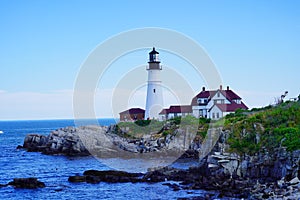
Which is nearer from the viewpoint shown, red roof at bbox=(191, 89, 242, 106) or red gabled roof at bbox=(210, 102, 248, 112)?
red gabled roof at bbox=(210, 102, 248, 112)

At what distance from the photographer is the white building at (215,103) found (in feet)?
186

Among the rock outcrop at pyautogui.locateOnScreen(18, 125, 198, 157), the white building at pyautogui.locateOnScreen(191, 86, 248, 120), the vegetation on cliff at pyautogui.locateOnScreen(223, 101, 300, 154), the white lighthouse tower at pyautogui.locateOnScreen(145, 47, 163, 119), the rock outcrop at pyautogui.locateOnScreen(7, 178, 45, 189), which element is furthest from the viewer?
the white lighthouse tower at pyautogui.locateOnScreen(145, 47, 163, 119)

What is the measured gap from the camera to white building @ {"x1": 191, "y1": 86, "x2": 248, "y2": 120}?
56.8m

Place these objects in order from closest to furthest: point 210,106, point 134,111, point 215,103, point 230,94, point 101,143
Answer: point 101,143 → point 215,103 → point 210,106 → point 230,94 → point 134,111

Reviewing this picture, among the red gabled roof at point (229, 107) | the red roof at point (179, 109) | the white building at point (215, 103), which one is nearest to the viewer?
the red gabled roof at point (229, 107)

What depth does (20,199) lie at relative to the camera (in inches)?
1188

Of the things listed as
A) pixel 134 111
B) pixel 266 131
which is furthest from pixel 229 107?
pixel 266 131

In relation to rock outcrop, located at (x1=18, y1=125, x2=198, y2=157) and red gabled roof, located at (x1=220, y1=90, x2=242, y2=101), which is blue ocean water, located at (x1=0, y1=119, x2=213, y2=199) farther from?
red gabled roof, located at (x1=220, y1=90, x2=242, y2=101)

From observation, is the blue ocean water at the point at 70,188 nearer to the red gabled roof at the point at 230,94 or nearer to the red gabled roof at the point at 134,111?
the red gabled roof at the point at 230,94

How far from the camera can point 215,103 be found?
58.5 metres

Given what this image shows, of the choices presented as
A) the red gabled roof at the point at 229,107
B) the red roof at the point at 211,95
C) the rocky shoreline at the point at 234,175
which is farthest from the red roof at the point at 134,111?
the rocky shoreline at the point at 234,175

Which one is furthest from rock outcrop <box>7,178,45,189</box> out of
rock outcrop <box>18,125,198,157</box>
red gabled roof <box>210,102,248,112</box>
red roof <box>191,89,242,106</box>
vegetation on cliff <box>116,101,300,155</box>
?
red roof <box>191,89,242,106</box>

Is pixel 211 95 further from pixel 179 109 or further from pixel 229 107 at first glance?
pixel 179 109

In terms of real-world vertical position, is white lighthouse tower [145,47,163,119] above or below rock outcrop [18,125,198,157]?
above
